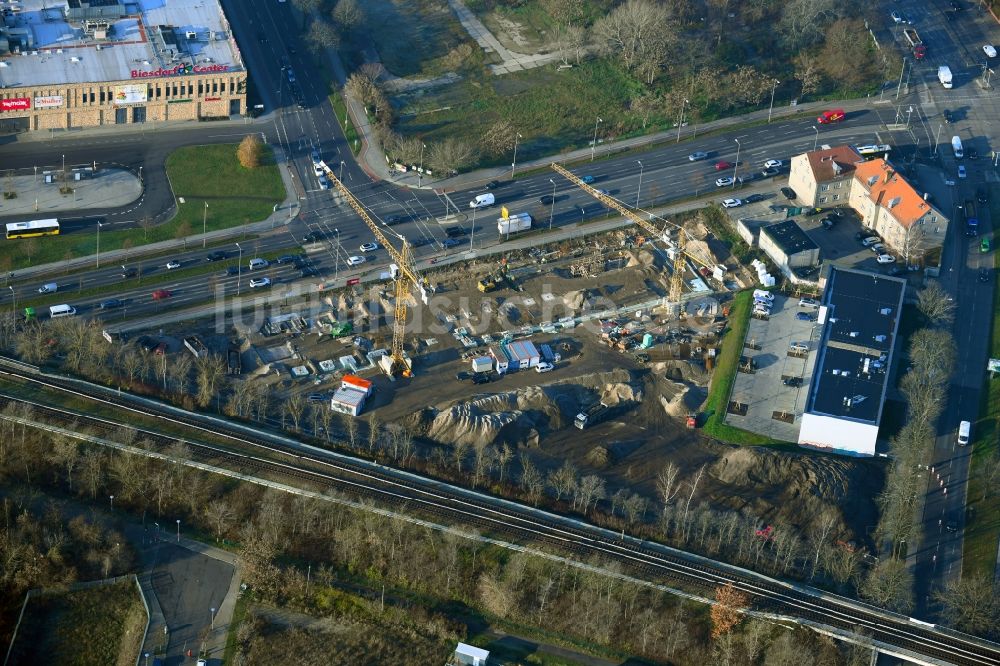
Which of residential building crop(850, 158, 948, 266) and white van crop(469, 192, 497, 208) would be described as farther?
white van crop(469, 192, 497, 208)

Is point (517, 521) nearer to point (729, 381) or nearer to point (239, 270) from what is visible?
point (729, 381)

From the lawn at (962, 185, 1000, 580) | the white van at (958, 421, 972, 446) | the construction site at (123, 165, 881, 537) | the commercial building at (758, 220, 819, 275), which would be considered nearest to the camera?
the lawn at (962, 185, 1000, 580)

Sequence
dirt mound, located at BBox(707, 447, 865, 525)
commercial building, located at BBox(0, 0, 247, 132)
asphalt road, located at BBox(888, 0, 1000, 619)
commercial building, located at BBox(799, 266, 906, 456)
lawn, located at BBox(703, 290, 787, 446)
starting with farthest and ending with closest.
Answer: commercial building, located at BBox(0, 0, 247, 132), lawn, located at BBox(703, 290, 787, 446), commercial building, located at BBox(799, 266, 906, 456), dirt mound, located at BBox(707, 447, 865, 525), asphalt road, located at BBox(888, 0, 1000, 619)

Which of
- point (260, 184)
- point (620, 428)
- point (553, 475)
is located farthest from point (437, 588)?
point (260, 184)

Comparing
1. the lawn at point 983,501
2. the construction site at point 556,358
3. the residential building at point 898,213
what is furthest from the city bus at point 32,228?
the lawn at point 983,501

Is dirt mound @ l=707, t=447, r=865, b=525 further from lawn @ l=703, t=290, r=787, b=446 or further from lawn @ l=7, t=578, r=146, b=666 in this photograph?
lawn @ l=7, t=578, r=146, b=666

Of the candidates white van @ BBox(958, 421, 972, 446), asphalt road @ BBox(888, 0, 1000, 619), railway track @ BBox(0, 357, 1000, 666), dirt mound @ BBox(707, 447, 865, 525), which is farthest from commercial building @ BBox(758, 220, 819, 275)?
railway track @ BBox(0, 357, 1000, 666)
